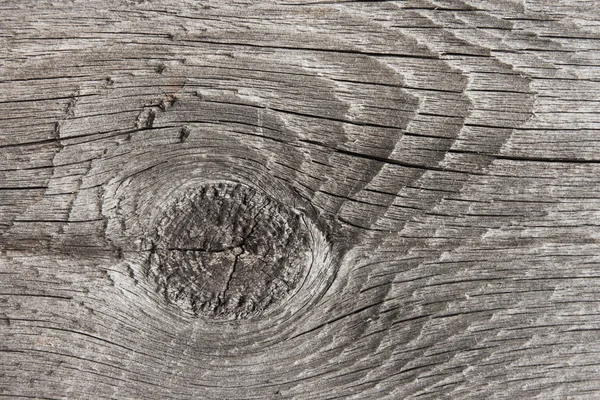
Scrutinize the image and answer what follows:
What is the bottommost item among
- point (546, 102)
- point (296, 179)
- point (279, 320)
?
point (279, 320)

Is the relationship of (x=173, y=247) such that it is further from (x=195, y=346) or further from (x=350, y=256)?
(x=350, y=256)

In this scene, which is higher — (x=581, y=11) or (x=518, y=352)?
(x=581, y=11)

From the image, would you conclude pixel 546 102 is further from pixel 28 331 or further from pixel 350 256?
pixel 28 331

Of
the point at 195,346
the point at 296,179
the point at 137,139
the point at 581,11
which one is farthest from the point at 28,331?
the point at 581,11
